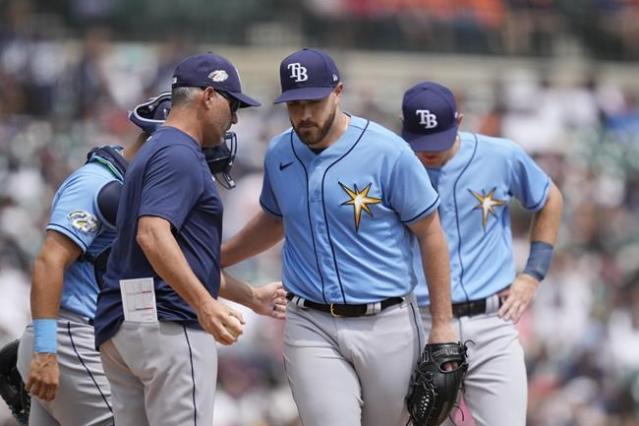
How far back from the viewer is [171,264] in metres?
5.18

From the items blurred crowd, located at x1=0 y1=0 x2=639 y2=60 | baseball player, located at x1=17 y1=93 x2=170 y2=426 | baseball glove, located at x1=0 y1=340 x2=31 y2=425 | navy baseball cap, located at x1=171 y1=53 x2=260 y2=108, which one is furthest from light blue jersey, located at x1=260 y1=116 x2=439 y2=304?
blurred crowd, located at x1=0 y1=0 x2=639 y2=60

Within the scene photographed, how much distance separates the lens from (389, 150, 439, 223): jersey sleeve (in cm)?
580

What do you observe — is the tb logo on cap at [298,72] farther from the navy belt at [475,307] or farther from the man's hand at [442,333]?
the navy belt at [475,307]

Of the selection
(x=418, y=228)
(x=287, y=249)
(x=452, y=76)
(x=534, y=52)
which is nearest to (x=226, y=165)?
(x=287, y=249)

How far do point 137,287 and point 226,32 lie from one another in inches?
518

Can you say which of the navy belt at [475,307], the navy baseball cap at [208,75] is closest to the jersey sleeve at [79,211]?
the navy baseball cap at [208,75]

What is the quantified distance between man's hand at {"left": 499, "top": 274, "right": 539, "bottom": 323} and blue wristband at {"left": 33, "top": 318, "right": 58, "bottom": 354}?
2199 mm

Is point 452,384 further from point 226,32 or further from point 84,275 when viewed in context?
point 226,32

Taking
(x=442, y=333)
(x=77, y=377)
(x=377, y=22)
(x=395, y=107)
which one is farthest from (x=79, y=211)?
(x=377, y=22)

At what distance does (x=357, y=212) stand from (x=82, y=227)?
1.17 metres

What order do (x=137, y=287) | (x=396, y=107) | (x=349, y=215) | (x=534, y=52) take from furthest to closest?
1. (x=534, y=52)
2. (x=396, y=107)
3. (x=349, y=215)
4. (x=137, y=287)

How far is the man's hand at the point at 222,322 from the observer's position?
513cm

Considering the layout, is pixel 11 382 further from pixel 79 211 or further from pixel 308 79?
pixel 308 79

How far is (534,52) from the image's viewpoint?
19.8m
